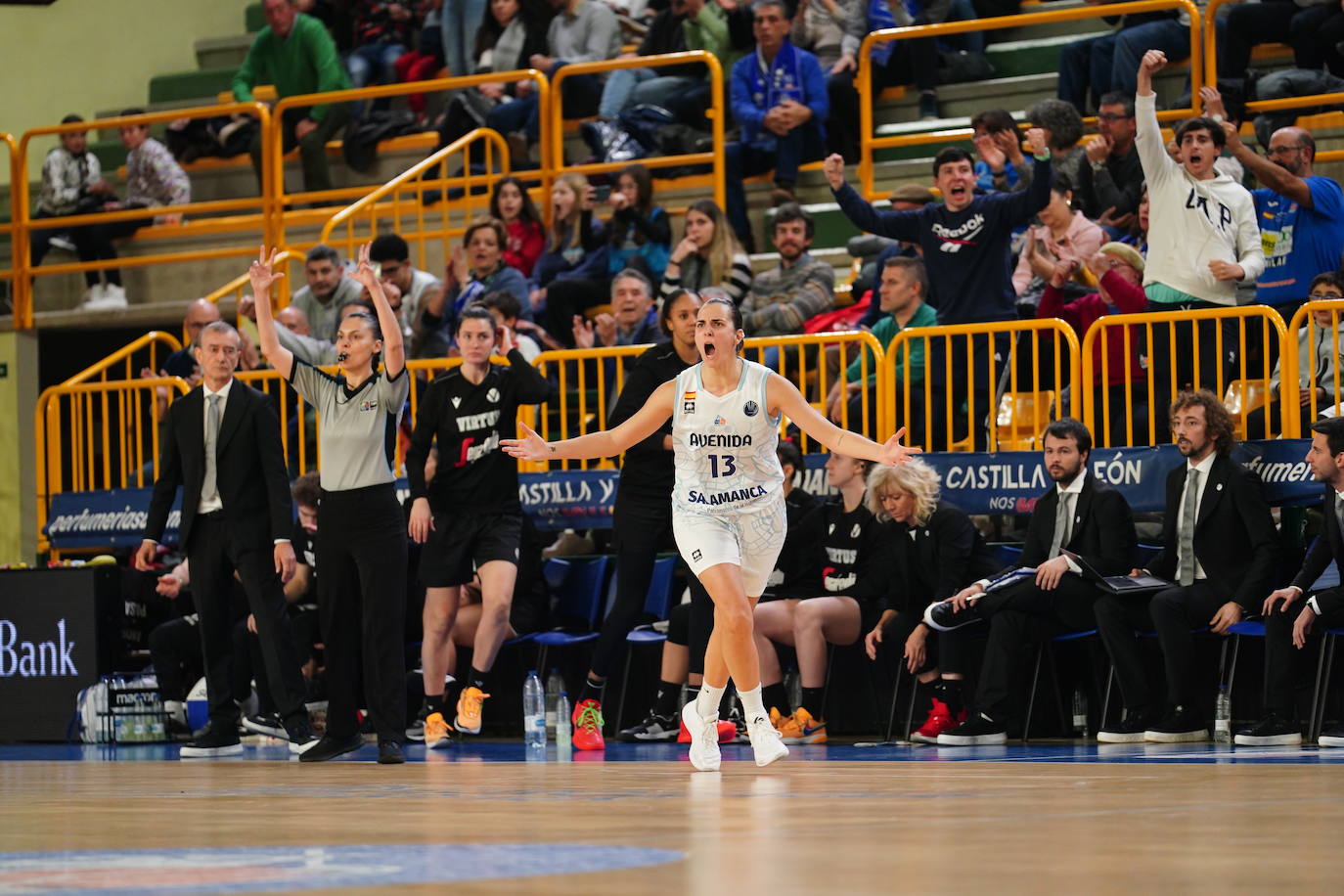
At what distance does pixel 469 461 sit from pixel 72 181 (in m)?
8.41

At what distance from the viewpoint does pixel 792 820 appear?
5.11 m

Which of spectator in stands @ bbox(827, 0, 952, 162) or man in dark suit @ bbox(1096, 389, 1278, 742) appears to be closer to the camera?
man in dark suit @ bbox(1096, 389, 1278, 742)

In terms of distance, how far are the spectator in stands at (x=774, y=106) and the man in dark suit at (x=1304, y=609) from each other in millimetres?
5941

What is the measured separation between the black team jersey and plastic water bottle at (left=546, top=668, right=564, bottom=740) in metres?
1.11

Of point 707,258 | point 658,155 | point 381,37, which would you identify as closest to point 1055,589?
point 707,258

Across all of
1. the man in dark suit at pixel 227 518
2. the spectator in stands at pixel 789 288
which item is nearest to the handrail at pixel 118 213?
the spectator in stands at pixel 789 288

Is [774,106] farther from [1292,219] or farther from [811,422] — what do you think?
[811,422]

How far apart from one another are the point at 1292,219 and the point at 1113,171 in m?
1.63

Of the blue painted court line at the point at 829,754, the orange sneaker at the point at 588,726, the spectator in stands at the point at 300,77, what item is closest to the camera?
the blue painted court line at the point at 829,754

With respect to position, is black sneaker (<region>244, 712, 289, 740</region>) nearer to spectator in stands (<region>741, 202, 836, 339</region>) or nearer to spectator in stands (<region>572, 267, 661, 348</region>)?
spectator in stands (<region>572, 267, 661, 348</region>)

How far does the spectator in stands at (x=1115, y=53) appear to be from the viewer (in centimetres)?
1346

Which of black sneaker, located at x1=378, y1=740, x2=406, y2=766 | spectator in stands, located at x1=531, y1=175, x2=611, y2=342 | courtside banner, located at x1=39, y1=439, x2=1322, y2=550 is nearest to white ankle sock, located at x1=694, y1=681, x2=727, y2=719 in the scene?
black sneaker, located at x1=378, y1=740, x2=406, y2=766

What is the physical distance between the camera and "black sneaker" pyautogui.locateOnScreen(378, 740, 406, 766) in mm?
8836

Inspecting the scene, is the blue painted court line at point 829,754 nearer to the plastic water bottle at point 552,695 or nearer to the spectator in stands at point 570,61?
the plastic water bottle at point 552,695
